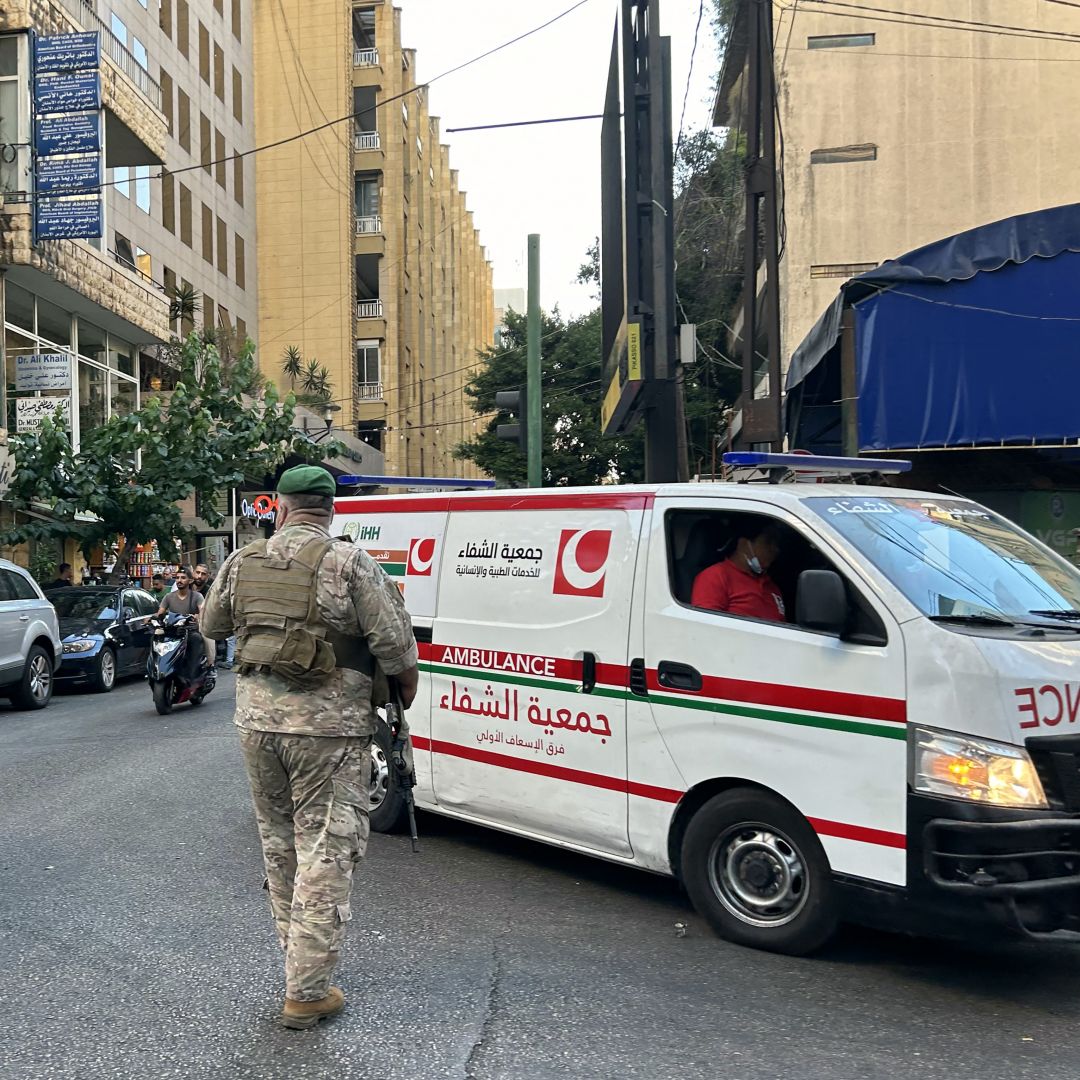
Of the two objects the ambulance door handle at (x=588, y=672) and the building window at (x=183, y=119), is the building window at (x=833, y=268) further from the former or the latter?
the building window at (x=183, y=119)

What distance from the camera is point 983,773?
12.3 ft

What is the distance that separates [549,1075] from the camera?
3332 mm

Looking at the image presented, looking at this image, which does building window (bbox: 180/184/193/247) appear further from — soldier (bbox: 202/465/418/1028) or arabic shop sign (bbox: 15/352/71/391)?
soldier (bbox: 202/465/418/1028)

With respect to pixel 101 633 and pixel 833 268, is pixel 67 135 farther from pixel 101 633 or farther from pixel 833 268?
pixel 833 268

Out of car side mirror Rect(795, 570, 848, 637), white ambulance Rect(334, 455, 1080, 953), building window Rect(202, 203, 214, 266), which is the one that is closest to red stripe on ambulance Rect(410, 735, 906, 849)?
white ambulance Rect(334, 455, 1080, 953)

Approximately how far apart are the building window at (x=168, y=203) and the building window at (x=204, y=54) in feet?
19.0

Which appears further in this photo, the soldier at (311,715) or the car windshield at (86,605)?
the car windshield at (86,605)

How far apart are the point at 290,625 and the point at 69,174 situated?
18749 millimetres

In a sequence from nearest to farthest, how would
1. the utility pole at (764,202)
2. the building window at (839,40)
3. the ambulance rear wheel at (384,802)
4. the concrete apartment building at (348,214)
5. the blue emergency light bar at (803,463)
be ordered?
the blue emergency light bar at (803,463)
the ambulance rear wheel at (384,802)
the utility pole at (764,202)
the building window at (839,40)
the concrete apartment building at (348,214)

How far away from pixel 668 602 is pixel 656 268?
8.33 metres

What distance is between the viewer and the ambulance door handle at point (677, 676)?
4590 millimetres

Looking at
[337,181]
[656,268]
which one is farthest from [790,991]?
[337,181]

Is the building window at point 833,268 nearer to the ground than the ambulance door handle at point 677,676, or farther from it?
farther from it

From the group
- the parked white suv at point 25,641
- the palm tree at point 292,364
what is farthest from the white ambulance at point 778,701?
the palm tree at point 292,364
